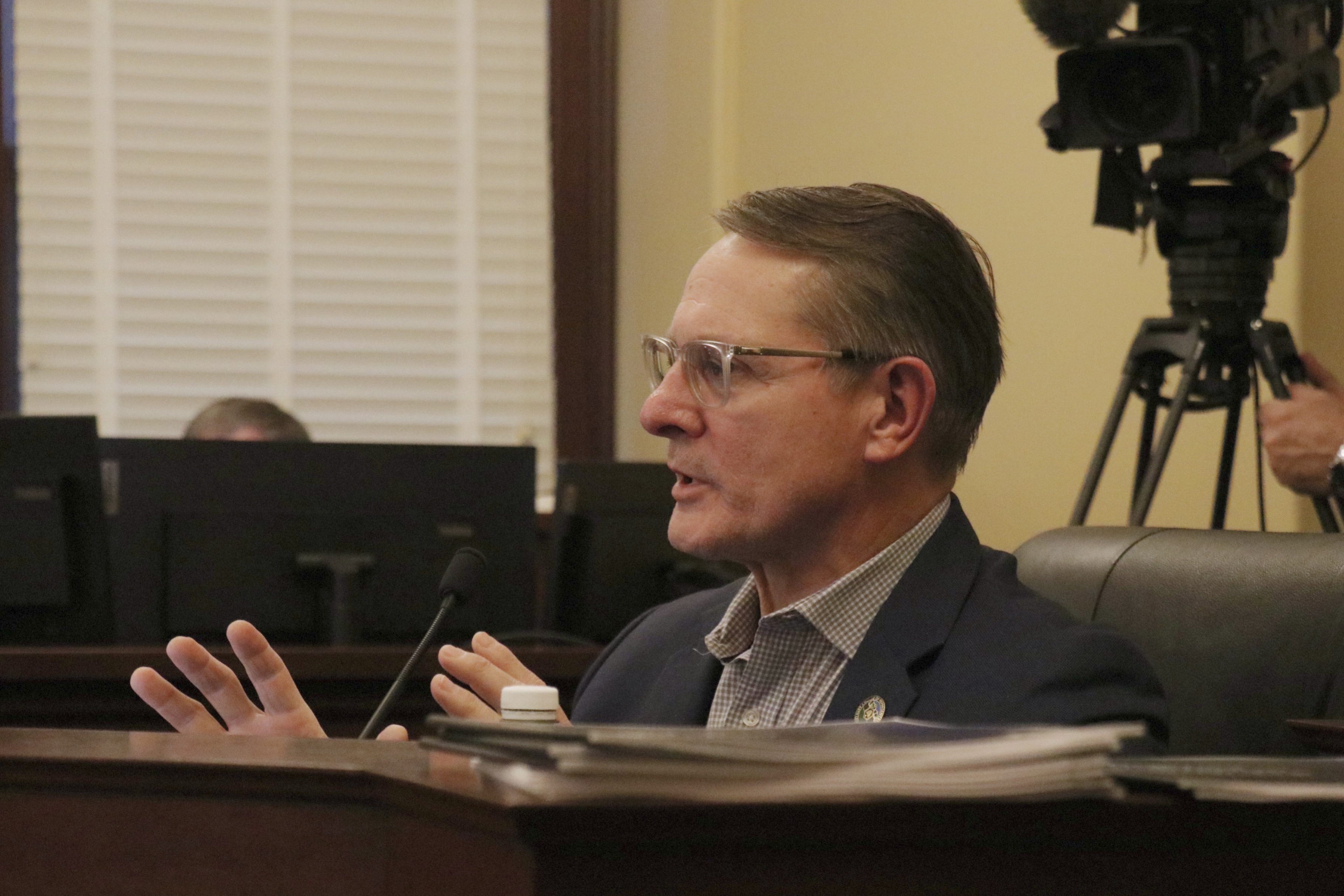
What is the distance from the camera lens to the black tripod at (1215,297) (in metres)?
2.54

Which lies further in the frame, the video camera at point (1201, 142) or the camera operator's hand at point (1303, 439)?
the video camera at point (1201, 142)

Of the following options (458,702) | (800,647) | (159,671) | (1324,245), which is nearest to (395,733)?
(458,702)

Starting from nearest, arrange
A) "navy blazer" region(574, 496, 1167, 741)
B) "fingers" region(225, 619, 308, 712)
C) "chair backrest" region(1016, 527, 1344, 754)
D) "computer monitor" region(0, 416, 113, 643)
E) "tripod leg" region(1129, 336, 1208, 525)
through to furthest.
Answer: "navy blazer" region(574, 496, 1167, 741) < "fingers" region(225, 619, 308, 712) < "chair backrest" region(1016, 527, 1344, 754) < "tripod leg" region(1129, 336, 1208, 525) < "computer monitor" region(0, 416, 113, 643)

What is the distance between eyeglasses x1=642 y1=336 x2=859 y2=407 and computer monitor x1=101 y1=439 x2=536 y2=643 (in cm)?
155

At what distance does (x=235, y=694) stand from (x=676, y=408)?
418 mm

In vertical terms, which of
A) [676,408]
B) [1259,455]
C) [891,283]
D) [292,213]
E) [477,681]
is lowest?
[477,681]

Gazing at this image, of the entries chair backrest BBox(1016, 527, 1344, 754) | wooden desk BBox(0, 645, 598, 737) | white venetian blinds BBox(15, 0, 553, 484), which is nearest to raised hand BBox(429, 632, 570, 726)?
chair backrest BBox(1016, 527, 1344, 754)

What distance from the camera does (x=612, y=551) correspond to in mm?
3145

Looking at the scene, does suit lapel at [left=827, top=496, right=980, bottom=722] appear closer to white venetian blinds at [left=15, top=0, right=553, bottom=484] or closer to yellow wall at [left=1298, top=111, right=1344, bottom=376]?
yellow wall at [left=1298, top=111, right=1344, bottom=376]

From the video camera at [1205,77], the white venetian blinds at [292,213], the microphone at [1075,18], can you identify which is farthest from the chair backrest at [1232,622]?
the white venetian blinds at [292,213]

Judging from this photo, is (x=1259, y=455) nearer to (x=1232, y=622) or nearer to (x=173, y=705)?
(x=1232, y=622)

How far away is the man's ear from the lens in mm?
1428

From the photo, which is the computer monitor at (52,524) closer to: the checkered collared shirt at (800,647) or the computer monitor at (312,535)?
the computer monitor at (312,535)

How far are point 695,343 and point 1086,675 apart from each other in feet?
1.44
